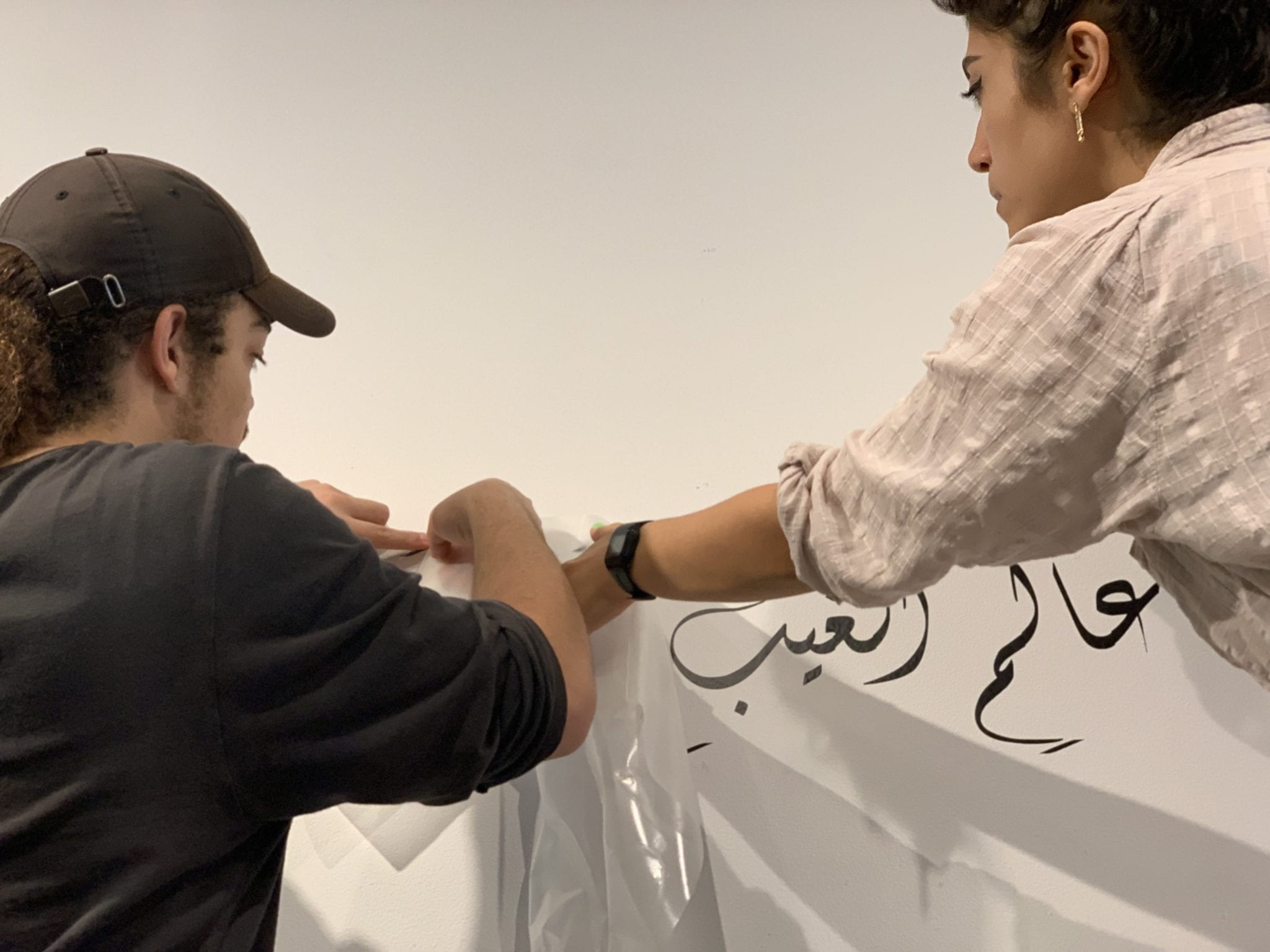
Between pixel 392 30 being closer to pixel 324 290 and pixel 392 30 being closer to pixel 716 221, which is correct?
pixel 324 290

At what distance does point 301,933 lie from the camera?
870 millimetres

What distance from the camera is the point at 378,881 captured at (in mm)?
862

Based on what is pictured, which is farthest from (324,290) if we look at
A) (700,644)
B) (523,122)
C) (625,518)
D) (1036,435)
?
(1036,435)

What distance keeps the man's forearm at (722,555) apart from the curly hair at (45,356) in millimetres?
417

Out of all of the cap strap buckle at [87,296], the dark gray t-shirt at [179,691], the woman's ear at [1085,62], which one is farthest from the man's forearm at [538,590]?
the woman's ear at [1085,62]

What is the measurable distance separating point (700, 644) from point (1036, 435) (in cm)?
45

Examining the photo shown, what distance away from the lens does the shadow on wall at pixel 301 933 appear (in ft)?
2.82

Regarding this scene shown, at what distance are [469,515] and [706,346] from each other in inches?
13.7

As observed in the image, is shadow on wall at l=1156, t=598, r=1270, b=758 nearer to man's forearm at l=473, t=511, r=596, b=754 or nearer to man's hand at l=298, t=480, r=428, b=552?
man's forearm at l=473, t=511, r=596, b=754

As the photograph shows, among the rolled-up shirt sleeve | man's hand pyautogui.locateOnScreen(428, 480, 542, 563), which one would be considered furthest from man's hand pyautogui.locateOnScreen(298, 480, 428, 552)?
the rolled-up shirt sleeve

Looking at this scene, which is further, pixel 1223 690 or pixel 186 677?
pixel 1223 690

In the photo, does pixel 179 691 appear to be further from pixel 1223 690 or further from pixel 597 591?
pixel 1223 690

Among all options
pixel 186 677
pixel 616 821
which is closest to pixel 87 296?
pixel 186 677

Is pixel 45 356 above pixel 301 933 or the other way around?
above
